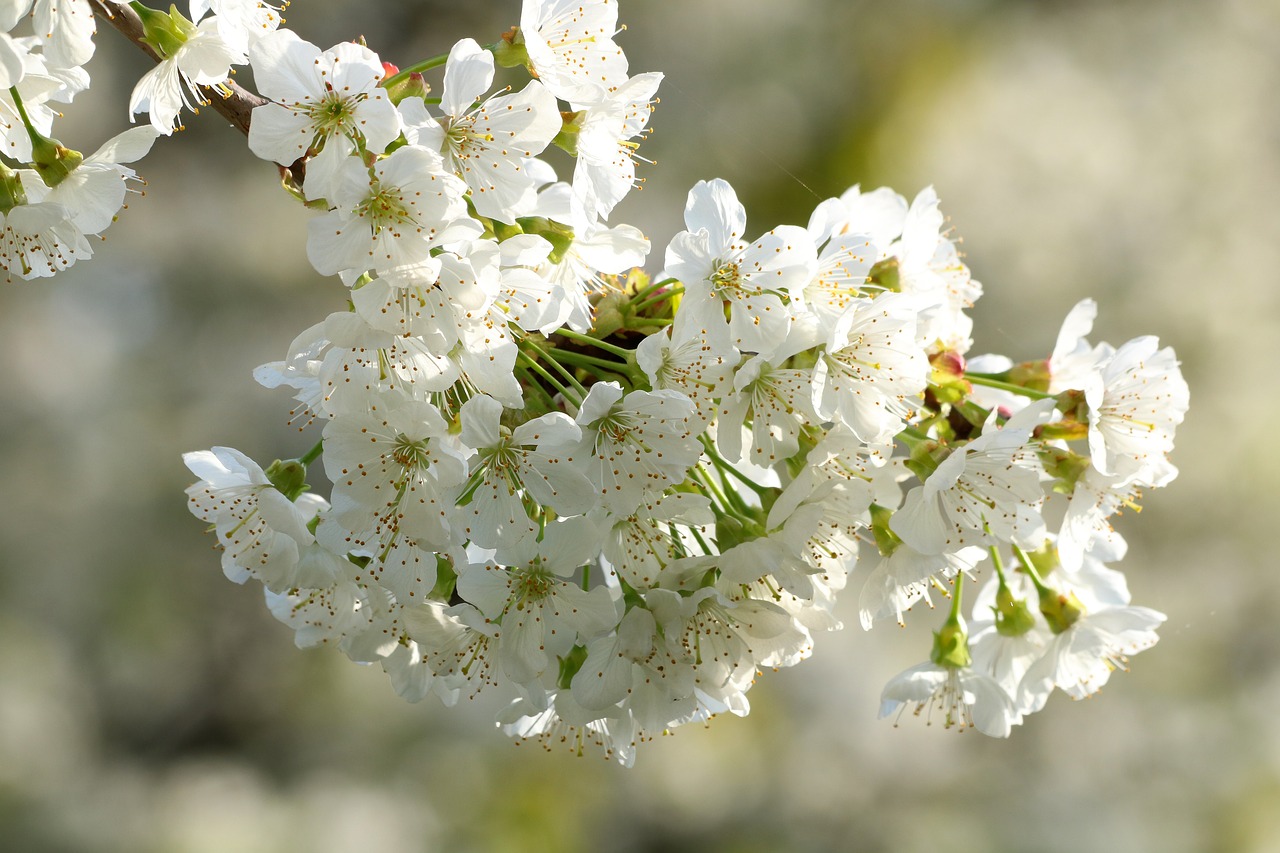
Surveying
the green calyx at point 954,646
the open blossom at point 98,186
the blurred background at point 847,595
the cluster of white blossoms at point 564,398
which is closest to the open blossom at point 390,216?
the cluster of white blossoms at point 564,398

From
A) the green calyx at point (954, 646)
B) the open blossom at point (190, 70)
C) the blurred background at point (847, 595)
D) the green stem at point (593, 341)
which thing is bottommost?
the green calyx at point (954, 646)

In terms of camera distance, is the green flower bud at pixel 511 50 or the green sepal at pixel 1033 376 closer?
the green flower bud at pixel 511 50

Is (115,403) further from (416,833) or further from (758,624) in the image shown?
(758,624)

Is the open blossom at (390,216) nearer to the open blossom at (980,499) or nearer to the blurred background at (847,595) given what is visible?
the open blossom at (980,499)

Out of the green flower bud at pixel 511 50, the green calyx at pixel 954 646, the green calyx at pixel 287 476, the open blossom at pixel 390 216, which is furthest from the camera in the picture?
the green calyx at pixel 954 646

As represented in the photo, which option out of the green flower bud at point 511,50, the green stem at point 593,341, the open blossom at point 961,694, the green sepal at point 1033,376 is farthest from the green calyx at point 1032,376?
the green flower bud at point 511,50

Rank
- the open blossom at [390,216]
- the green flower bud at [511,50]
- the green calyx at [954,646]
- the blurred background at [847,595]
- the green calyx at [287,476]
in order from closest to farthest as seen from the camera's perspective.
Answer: the open blossom at [390,216], the green flower bud at [511,50], the green calyx at [287,476], the green calyx at [954,646], the blurred background at [847,595]

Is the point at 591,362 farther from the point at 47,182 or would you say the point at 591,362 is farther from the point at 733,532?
the point at 47,182

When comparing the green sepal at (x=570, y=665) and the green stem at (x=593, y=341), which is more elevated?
the green stem at (x=593, y=341)
